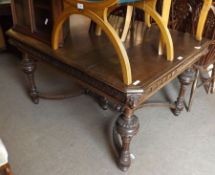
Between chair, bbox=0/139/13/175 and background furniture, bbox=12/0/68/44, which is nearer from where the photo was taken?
chair, bbox=0/139/13/175

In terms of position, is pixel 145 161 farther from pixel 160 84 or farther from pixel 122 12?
pixel 122 12

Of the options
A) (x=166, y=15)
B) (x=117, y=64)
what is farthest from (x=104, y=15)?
(x=166, y=15)

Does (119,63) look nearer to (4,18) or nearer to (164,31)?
(164,31)

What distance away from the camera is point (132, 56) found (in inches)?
51.3

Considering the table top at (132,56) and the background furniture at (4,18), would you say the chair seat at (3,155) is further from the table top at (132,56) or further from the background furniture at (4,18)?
the background furniture at (4,18)

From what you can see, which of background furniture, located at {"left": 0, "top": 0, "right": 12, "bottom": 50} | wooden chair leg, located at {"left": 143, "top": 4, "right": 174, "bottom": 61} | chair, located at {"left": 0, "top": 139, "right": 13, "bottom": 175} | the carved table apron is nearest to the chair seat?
chair, located at {"left": 0, "top": 139, "right": 13, "bottom": 175}

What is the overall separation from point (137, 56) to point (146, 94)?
0.89ft

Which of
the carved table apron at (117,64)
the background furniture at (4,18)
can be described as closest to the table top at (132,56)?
the carved table apron at (117,64)

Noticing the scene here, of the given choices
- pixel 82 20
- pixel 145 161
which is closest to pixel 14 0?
pixel 82 20

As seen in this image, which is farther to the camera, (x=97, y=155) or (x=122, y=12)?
(x=122, y=12)

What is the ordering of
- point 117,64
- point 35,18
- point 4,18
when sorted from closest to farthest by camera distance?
1. point 117,64
2. point 35,18
3. point 4,18

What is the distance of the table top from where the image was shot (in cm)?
113

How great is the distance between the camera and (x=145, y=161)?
1486 millimetres

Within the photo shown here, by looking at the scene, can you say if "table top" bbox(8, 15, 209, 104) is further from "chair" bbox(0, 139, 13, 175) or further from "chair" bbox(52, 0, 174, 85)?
"chair" bbox(0, 139, 13, 175)
